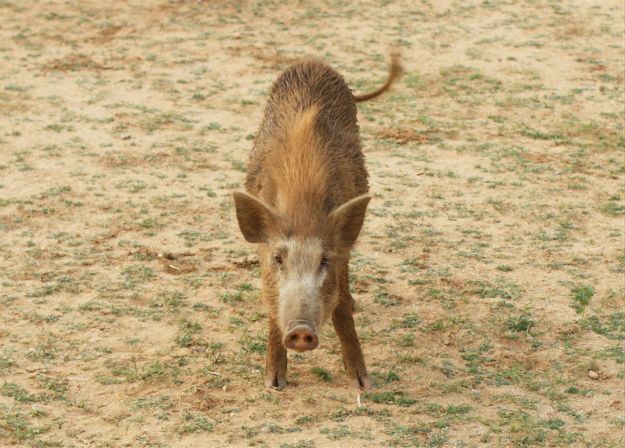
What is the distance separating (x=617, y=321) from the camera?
19.5ft

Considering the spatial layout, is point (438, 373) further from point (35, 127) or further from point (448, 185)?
point (35, 127)

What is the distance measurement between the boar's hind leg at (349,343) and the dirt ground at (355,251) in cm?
11

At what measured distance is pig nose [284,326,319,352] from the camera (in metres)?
4.39

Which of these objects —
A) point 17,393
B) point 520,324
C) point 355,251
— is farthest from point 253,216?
point 355,251

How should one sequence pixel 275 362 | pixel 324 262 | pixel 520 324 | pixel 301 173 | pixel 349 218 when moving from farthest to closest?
pixel 520 324 → pixel 275 362 → pixel 301 173 → pixel 349 218 → pixel 324 262

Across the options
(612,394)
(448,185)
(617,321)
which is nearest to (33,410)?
(612,394)

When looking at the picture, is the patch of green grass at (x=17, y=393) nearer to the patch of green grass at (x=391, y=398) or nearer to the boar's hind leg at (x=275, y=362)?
the boar's hind leg at (x=275, y=362)

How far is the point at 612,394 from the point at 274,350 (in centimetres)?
173

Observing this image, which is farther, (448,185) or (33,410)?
(448,185)

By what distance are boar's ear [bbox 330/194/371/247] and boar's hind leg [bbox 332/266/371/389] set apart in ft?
1.07

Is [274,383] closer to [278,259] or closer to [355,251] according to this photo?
[278,259]

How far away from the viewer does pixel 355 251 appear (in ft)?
22.2

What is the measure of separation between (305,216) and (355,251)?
6.54ft

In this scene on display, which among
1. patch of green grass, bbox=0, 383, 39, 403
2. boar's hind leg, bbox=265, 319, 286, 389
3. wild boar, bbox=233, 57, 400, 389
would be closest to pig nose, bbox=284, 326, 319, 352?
wild boar, bbox=233, 57, 400, 389
